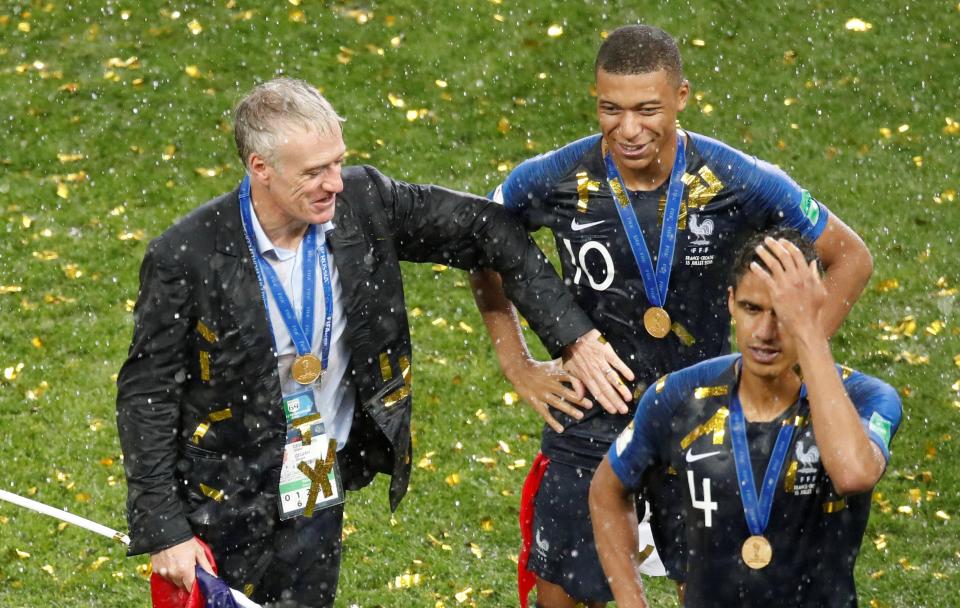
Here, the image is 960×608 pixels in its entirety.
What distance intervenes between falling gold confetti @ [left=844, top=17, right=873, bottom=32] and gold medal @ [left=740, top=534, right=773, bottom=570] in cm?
1021

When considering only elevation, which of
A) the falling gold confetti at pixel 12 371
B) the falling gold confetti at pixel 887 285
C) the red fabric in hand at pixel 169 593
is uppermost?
the red fabric in hand at pixel 169 593

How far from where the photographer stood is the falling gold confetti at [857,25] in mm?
13594

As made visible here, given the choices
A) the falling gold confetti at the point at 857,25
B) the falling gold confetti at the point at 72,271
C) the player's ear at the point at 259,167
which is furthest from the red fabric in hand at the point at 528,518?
the falling gold confetti at the point at 857,25

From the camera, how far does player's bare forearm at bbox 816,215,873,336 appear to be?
17.8 feet

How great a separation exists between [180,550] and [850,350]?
6140 millimetres

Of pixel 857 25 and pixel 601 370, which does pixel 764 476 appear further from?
pixel 857 25

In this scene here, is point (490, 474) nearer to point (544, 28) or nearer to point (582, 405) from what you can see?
point (582, 405)

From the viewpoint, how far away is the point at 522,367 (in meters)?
5.95

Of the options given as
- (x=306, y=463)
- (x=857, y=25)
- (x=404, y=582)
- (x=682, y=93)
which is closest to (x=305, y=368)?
(x=306, y=463)

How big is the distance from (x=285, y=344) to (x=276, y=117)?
31.5 inches

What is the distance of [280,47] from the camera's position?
1347 cm

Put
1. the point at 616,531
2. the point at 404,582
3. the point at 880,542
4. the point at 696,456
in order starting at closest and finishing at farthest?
the point at 696,456 → the point at 616,531 → the point at 404,582 → the point at 880,542

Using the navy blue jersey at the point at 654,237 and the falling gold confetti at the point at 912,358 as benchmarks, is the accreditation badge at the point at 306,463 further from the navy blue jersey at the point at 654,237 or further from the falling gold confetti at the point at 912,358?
the falling gold confetti at the point at 912,358

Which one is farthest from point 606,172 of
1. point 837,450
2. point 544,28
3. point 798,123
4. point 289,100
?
point 544,28
